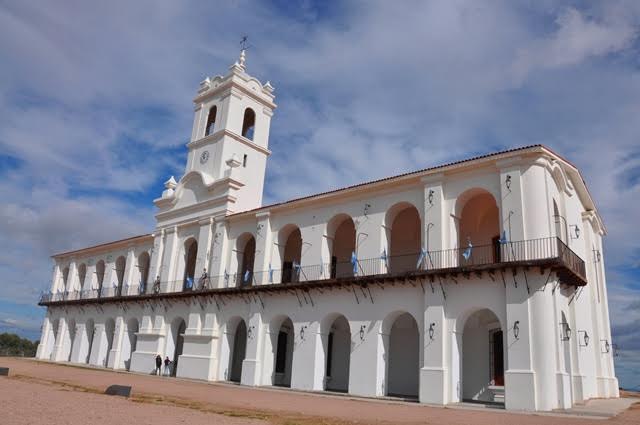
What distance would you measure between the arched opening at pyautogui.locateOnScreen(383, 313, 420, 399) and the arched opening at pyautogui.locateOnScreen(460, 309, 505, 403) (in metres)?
2.38

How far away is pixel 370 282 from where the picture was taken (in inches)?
802

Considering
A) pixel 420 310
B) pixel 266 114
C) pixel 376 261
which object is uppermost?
pixel 266 114

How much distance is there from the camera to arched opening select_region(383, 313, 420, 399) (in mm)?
22297

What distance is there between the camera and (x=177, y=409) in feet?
38.8

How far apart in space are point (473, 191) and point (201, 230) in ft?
53.2

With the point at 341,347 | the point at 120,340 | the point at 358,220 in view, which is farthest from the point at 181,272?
the point at 358,220

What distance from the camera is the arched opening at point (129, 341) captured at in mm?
32469

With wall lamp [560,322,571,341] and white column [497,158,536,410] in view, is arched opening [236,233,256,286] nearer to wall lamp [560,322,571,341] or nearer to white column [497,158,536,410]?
white column [497,158,536,410]

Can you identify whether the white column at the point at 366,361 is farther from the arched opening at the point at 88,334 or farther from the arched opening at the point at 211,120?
the arched opening at the point at 88,334

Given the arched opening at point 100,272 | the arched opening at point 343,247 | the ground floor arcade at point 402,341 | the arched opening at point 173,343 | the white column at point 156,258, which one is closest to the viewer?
the ground floor arcade at point 402,341

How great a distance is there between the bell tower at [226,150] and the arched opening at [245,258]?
193 centimetres

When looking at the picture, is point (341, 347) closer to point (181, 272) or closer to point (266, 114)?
point (181, 272)

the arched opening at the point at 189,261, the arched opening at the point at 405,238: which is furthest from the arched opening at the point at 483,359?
the arched opening at the point at 189,261

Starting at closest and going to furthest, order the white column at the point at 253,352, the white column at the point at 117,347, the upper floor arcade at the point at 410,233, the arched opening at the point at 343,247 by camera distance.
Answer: the upper floor arcade at the point at 410,233 → the white column at the point at 253,352 → the arched opening at the point at 343,247 → the white column at the point at 117,347
